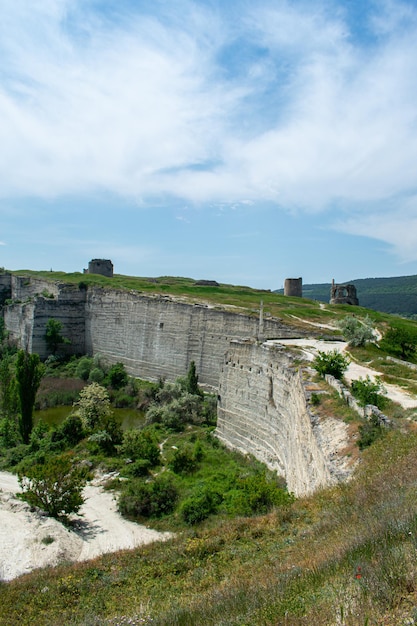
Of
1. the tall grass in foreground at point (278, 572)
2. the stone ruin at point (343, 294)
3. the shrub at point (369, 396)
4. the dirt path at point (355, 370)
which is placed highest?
the stone ruin at point (343, 294)

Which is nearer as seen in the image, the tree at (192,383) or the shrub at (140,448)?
the shrub at (140,448)

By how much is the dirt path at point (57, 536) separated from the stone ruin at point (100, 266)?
121ft

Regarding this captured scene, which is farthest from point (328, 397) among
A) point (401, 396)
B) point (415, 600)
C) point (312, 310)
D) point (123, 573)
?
point (312, 310)

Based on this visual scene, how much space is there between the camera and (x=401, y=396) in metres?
9.11

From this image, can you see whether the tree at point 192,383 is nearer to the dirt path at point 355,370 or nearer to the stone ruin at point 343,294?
the dirt path at point 355,370

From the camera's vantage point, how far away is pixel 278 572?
431 centimetres

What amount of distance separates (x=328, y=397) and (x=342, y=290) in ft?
97.5

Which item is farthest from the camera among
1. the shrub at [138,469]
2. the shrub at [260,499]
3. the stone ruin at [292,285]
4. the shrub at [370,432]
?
the stone ruin at [292,285]

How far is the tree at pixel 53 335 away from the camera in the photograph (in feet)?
115

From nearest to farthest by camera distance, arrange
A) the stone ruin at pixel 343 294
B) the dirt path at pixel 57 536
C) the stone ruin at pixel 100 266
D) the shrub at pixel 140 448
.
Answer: the dirt path at pixel 57 536 → the shrub at pixel 140 448 → the stone ruin at pixel 343 294 → the stone ruin at pixel 100 266

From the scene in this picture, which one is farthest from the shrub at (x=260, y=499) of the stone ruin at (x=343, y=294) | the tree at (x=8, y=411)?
the stone ruin at (x=343, y=294)

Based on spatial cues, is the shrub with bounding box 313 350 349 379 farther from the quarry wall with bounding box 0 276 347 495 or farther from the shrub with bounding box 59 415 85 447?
the shrub with bounding box 59 415 85 447

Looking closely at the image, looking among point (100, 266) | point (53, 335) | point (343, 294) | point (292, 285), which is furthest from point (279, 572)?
point (100, 266)

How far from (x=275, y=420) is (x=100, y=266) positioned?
125ft
